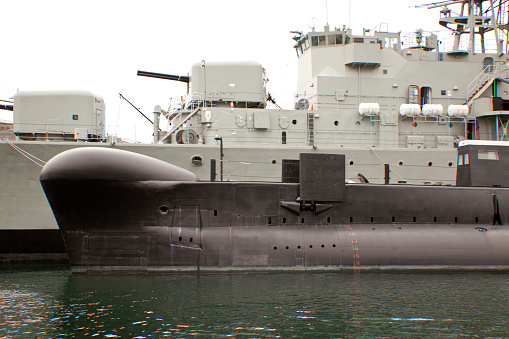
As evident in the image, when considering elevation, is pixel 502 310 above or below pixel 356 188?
below

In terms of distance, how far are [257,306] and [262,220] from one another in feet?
13.9

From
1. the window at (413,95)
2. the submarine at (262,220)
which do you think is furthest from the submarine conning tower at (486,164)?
the window at (413,95)

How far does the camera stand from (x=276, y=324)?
873 cm

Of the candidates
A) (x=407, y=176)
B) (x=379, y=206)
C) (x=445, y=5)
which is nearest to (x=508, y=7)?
(x=445, y=5)

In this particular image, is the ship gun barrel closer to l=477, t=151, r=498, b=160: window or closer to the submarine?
the submarine

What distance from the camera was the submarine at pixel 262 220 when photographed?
12.9 metres

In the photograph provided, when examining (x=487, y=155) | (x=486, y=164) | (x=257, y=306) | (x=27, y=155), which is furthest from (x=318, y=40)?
(x=257, y=306)

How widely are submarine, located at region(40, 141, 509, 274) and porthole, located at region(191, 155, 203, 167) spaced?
400 centimetres

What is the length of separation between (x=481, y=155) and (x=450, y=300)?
6995mm

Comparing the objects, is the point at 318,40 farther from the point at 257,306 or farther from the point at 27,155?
the point at 257,306

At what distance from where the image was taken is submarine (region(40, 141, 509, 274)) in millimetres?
12883

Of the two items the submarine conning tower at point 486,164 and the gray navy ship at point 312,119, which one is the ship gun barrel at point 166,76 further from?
the submarine conning tower at point 486,164

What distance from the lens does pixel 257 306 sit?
988cm

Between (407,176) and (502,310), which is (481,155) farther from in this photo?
(502,310)
